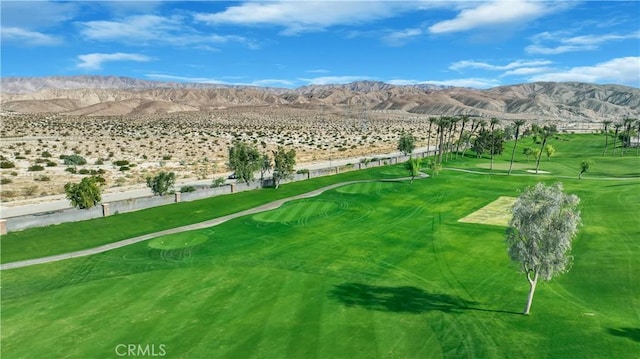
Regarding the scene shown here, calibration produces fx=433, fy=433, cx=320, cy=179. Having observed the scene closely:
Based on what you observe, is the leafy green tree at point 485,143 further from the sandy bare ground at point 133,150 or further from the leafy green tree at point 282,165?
the leafy green tree at point 282,165

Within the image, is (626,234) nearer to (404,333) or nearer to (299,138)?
(404,333)

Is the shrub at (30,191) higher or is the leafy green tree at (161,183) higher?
the leafy green tree at (161,183)

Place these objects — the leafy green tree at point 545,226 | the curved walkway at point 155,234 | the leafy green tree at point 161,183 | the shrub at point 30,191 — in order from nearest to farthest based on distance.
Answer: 1. the leafy green tree at point 545,226
2. the curved walkway at point 155,234
3. the leafy green tree at point 161,183
4. the shrub at point 30,191

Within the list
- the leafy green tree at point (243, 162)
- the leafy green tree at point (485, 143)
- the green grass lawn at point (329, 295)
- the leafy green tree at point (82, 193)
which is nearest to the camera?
the green grass lawn at point (329, 295)

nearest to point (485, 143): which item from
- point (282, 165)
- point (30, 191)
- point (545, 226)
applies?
point (282, 165)

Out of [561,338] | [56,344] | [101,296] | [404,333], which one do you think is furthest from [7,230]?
[561,338]

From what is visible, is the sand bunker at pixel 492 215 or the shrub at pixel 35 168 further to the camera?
the shrub at pixel 35 168

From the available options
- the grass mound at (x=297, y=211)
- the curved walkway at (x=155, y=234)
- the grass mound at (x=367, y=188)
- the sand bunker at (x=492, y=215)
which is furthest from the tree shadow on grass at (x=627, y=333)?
the grass mound at (x=367, y=188)

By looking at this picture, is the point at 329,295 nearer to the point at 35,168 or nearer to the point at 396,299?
the point at 396,299
